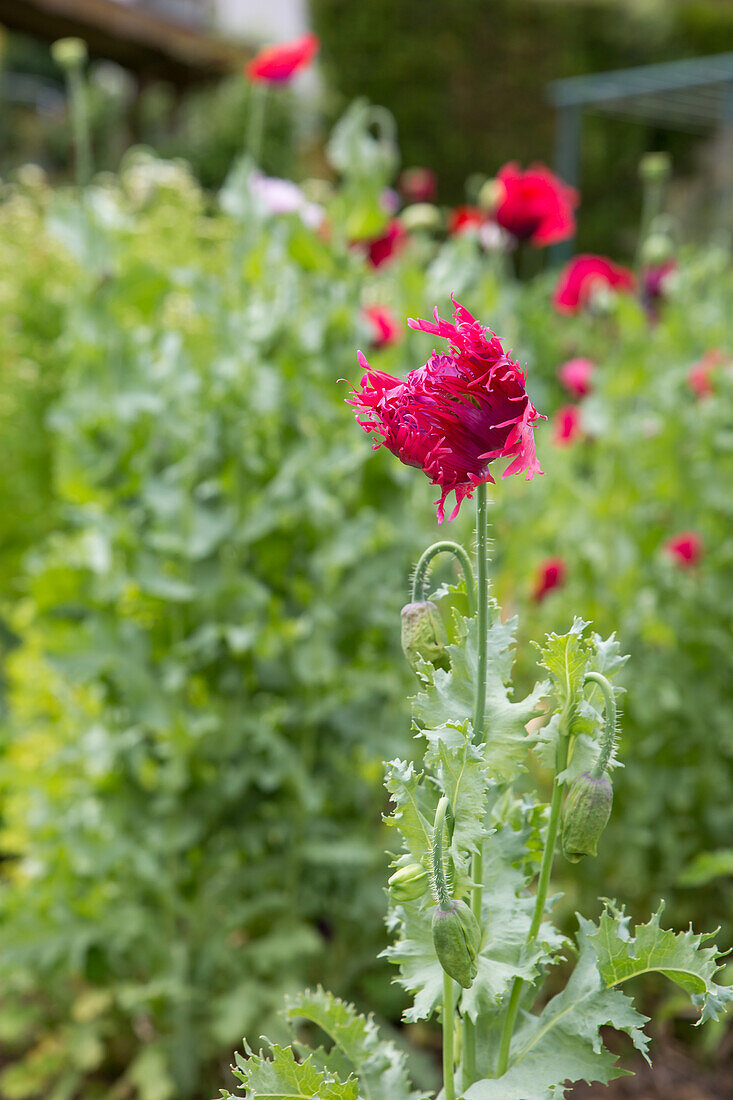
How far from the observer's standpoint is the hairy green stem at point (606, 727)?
0.67 meters

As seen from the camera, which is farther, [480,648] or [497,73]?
[497,73]

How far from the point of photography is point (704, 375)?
7.27 feet

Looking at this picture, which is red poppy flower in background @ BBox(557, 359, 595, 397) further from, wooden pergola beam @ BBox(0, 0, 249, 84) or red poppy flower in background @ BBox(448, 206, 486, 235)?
wooden pergola beam @ BBox(0, 0, 249, 84)

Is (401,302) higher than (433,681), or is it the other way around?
(401,302)

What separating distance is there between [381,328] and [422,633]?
132 cm

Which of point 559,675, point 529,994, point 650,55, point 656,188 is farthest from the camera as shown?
point 650,55

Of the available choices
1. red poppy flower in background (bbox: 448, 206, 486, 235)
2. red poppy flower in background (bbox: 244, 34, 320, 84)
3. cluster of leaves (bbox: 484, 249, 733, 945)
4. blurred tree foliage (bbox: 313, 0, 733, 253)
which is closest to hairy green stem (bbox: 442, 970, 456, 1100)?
cluster of leaves (bbox: 484, 249, 733, 945)

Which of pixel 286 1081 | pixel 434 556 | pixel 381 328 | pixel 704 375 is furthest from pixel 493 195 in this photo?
pixel 286 1081

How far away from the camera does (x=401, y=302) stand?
2.20 metres

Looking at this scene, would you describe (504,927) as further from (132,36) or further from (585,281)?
(132,36)

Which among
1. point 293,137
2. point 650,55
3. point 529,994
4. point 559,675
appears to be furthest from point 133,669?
point 650,55

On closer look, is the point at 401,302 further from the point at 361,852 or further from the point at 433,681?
the point at 433,681

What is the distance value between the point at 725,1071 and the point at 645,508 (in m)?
1.10

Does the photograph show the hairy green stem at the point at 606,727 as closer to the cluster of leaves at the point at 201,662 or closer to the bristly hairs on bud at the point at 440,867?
the bristly hairs on bud at the point at 440,867
